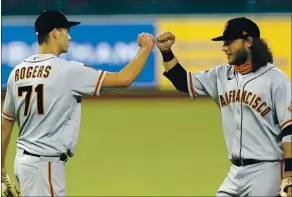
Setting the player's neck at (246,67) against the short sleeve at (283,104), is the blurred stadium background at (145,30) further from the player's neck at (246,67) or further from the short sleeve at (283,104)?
the short sleeve at (283,104)

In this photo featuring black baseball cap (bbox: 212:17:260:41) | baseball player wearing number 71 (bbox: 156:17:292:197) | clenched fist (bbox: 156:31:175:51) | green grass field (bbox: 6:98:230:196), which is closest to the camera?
baseball player wearing number 71 (bbox: 156:17:292:197)

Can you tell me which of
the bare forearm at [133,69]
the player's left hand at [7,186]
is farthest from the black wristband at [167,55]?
the player's left hand at [7,186]

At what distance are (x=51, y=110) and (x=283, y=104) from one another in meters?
1.50

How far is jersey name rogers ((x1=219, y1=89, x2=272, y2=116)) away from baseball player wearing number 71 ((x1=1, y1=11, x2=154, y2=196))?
64 centimetres

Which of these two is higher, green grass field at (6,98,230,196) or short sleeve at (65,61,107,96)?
short sleeve at (65,61,107,96)

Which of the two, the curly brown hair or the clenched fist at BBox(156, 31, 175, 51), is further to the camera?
the clenched fist at BBox(156, 31, 175, 51)

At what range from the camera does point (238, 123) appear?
535 cm

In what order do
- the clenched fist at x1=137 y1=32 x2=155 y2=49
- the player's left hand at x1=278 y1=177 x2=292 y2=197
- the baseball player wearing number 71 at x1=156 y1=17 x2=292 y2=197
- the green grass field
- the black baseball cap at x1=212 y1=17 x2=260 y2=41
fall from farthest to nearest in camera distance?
the green grass field, the black baseball cap at x1=212 y1=17 x2=260 y2=41, the clenched fist at x1=137 y1=32 x2=155 y2=49, the baseball player wearing number 71 at x1=156 y1=17 x2=292 y2=197, the player's left hand at x1=278 y1=177 x2=292 y2=197

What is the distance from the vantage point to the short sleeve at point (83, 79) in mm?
5246

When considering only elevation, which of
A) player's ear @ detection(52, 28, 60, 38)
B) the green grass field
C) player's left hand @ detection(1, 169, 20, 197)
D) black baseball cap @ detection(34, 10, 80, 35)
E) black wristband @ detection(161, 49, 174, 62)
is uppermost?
black baseball cap @ detection(34, 10, 80, 35)

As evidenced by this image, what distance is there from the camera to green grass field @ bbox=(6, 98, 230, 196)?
8828mm

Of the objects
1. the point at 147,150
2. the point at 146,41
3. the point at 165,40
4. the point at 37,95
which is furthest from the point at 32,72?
the point at 147,150

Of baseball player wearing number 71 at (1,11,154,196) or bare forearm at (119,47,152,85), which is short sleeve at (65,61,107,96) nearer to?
baseball player wearing number 71 at (1,11,154,196)

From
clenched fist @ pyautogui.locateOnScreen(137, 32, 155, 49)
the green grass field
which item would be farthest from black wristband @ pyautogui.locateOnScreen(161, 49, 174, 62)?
the green grass field
